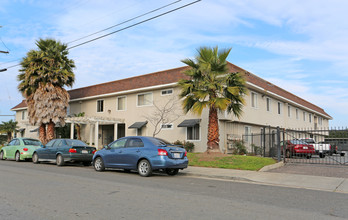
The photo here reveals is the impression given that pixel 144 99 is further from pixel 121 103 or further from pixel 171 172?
pixel 171 172

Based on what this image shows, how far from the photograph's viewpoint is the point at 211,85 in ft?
53.6

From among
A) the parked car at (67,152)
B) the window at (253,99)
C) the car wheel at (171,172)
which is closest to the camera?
the car wheel at (171,172)

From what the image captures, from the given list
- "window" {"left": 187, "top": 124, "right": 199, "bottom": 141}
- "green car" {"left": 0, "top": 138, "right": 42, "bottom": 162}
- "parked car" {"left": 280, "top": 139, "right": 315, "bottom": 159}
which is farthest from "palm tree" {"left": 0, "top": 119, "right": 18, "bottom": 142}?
"parked car" {"left": 280, "top": 139, "right": 315, "bottom": 159}

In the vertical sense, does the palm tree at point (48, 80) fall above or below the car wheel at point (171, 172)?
above

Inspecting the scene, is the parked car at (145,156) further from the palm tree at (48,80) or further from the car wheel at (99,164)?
the palm tree at (48,80)

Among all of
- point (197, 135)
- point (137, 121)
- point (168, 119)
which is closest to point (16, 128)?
point (137, 121)

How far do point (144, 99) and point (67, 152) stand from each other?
33.4 feet

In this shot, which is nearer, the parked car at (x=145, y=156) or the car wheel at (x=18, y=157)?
the parked car at (x=145, y=156)

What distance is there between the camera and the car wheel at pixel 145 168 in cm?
1084

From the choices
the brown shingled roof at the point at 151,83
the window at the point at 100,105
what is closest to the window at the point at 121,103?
the brown shingled roof at the point at 151,83

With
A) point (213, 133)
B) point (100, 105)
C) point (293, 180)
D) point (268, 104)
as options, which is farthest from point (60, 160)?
point (268, 104)

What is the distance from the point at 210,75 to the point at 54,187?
35.5ft

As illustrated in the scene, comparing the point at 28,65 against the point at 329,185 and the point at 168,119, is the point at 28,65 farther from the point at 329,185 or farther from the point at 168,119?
the point at 329,185

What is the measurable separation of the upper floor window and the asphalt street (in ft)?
47.9
